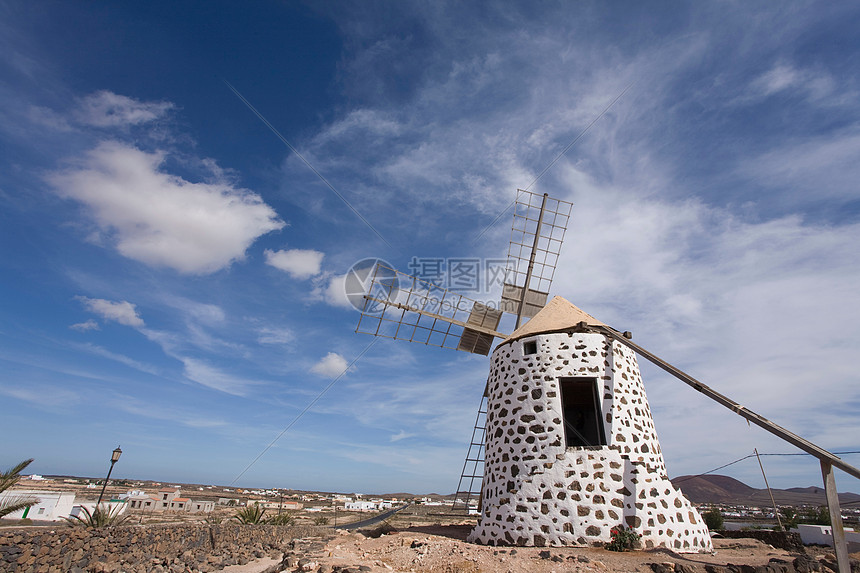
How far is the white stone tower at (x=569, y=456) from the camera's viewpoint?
27.9ft

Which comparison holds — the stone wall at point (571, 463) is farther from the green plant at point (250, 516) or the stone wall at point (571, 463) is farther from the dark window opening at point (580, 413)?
the green plant at point (250, 516)

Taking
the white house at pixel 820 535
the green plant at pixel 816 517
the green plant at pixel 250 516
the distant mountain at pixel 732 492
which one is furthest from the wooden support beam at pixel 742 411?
the distant mountain at pixel 732 492

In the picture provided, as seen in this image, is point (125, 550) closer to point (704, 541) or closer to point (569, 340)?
point (569, 340)

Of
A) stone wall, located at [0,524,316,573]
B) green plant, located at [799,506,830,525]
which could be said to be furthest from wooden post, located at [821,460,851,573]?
green plant, located at [799,506,830,525]

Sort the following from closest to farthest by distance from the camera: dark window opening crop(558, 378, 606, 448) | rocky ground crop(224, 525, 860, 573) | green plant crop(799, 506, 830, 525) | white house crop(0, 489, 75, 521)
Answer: rocky ground crop(224, 525, 860, 573), dark window opening crop(558, 378, 606, 448), green plant crop(799, 506, 830, 525), white house crop(0, 489, 75, 521)

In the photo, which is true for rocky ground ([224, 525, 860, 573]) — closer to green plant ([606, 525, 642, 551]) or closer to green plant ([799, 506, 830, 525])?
green plant ([606, 525, 642, 551])

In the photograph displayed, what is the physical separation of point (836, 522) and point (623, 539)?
3.16 m

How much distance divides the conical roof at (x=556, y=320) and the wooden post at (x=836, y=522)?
5.07 m

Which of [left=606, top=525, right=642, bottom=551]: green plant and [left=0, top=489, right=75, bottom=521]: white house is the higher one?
[left=606, top=525, right=642, bottom=551]: green plant

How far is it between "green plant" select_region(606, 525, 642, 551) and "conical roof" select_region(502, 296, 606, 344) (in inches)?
176

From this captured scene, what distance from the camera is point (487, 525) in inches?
372

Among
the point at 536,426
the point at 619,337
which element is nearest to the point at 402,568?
the point at 536,426

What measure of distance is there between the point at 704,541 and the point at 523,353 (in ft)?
17.4

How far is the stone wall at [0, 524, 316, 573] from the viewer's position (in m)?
7.79
